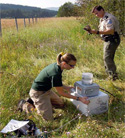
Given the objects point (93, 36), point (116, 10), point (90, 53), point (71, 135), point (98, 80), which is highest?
point (116, 10)

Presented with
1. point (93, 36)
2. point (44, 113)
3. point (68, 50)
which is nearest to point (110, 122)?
point (44, 113)

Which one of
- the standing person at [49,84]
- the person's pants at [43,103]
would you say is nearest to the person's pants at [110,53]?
the standing person at [49,84]

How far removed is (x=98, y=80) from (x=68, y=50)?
2214 mm

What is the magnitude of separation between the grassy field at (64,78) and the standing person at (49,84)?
0.62ft

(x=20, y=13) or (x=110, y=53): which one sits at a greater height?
(x=20, y=13)

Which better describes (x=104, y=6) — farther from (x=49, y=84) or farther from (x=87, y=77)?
(x=49, y=84)

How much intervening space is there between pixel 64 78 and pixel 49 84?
1384mm

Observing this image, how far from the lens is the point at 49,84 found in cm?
303

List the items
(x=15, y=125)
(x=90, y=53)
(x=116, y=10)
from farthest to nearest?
(x=116, y=10) → (x=90, y=53) → (x=15, y=125)

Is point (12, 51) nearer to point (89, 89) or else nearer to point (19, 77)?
point (19, 77)

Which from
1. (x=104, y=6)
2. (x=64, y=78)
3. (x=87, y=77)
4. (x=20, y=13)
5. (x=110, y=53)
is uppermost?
(x=20, y=13)

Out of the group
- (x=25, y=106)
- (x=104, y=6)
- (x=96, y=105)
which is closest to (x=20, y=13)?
(x=104, y=6)

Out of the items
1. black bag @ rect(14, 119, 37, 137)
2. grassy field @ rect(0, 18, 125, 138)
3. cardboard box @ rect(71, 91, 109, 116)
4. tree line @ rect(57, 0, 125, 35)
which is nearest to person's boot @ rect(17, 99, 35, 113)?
grassy field @ rect(0, 18, 125, 138)

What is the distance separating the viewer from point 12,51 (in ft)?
19.4
